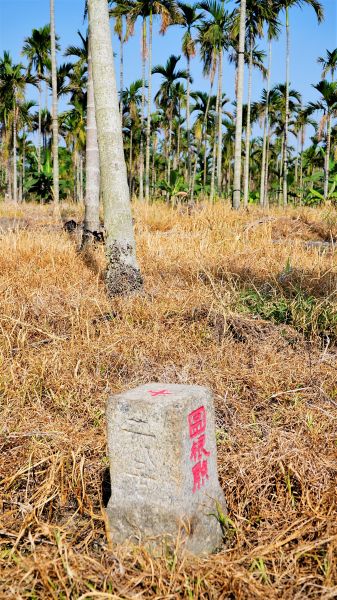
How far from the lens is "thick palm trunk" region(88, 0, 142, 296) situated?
14.7ft

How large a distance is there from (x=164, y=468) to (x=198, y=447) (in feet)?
0.55

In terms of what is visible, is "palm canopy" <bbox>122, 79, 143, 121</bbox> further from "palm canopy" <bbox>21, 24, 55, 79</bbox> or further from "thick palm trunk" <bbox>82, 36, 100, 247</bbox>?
"thick palm trunk" <bbox>82, 36, 100, 247</bbox>

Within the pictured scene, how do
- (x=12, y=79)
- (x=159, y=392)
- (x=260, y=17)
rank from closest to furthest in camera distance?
1. (x=159, y=392)
2. (x=260, y=17)
3. (x=12, y=79)

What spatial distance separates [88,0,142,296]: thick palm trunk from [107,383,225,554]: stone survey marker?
2496mm

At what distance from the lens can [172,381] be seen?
A: 317cm

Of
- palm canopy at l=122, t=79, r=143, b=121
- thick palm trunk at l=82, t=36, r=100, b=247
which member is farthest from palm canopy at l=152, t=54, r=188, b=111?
thick palm trunk at l=82, t=36, r=100, b=247

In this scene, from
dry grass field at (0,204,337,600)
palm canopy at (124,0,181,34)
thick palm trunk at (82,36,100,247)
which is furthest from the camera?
palm canopy at (124,0,181,34)

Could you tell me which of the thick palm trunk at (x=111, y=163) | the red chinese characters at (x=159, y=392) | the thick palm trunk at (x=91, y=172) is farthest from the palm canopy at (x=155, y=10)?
the red chinese characters at (x=159, y=392)

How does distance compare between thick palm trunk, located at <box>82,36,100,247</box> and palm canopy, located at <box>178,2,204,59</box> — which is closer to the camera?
thick palm trunk, located at <box>82,36,100,247</box>

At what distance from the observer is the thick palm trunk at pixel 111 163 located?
447cm

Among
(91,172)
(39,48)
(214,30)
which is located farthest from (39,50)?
(91,172)

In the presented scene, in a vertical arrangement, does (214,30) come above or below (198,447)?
above

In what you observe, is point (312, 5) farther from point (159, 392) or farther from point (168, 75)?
point (159, 392)

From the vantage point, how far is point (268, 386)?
3092 millimetres
